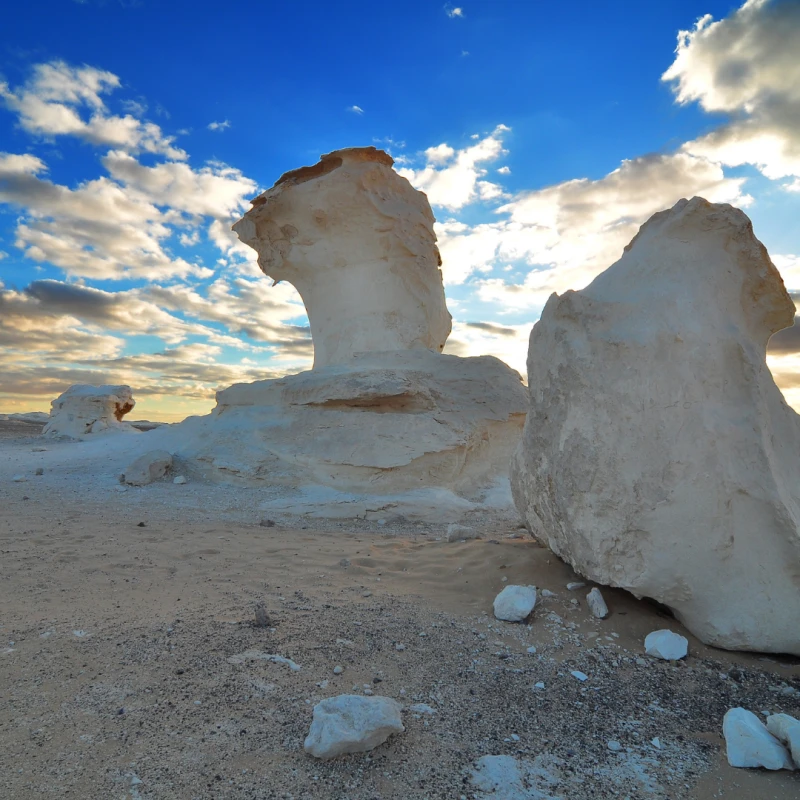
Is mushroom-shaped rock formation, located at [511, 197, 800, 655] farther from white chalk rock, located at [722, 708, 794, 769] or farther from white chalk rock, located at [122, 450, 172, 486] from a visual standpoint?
white chalk rock, located at [122, 450, 172, 486]

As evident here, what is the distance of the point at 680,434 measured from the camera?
9.82ft

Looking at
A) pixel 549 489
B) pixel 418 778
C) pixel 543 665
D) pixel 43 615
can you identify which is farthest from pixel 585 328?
pixel 43 615

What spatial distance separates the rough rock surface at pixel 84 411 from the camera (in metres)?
14.3

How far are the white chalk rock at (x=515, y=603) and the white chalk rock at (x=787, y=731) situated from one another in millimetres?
1268

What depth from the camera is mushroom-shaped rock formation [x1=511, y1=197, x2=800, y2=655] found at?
2848 mm

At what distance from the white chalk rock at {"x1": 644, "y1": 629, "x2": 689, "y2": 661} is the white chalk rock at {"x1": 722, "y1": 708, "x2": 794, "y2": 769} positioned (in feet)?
2.26

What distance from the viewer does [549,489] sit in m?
3.47

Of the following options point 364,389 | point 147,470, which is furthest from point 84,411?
point 364,389

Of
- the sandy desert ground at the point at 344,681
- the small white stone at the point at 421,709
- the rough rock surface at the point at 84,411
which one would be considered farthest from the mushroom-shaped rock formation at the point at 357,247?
the small white stone at the point at 421,709

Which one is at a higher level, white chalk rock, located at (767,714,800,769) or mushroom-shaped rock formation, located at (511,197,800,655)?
mushroom-shaped rock formation, located at (511,197,800,655)

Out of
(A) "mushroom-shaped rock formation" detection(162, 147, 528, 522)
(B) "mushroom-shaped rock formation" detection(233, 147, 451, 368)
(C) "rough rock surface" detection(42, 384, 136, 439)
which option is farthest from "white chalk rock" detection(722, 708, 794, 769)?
(C) "rough rock surface" detection(42, 384, 136, 439)

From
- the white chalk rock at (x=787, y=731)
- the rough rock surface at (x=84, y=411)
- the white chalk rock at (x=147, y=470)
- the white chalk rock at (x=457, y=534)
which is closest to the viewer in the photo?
the white chalk rock at (x=787, y=731)

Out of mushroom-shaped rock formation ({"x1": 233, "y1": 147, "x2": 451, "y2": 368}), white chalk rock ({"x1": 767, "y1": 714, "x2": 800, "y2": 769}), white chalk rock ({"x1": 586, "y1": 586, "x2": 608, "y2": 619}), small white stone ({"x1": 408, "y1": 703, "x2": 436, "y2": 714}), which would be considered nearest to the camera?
white chalk rock ({"x1": 767, "y1": 714, "x2": 800, "y2": 769})

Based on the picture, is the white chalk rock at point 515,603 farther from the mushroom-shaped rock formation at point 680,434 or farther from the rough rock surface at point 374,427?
the rough rock surface at point 374,427
